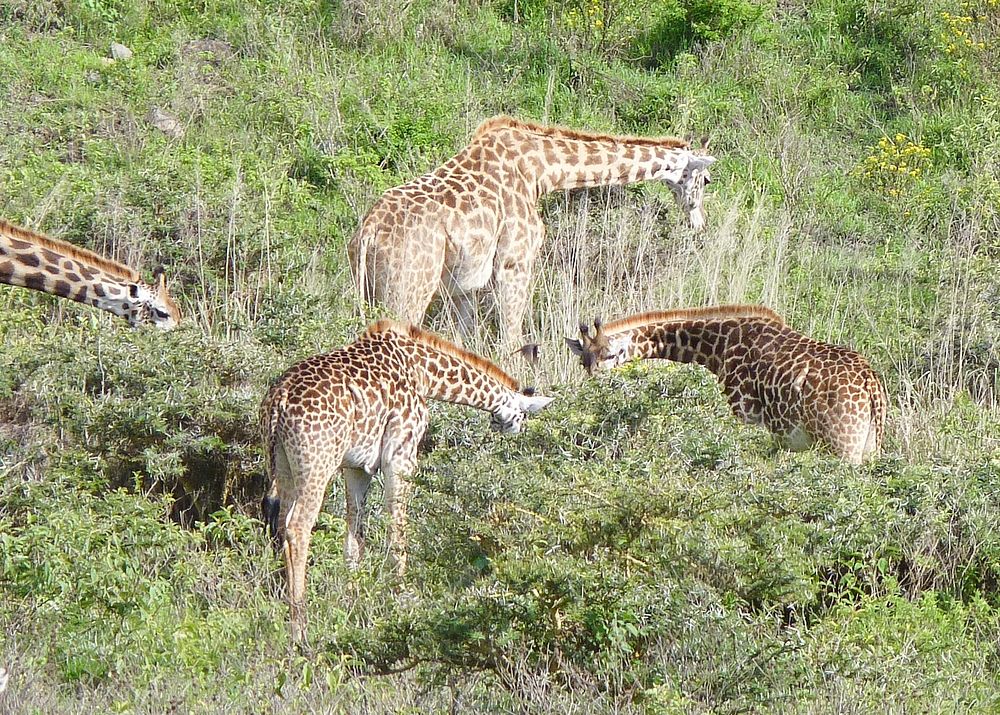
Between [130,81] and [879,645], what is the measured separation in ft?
29.9

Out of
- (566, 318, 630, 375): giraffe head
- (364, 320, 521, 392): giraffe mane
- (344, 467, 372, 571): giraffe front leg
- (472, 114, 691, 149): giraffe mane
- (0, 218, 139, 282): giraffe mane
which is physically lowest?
(344, 467, 372, 571): giraffe front leg

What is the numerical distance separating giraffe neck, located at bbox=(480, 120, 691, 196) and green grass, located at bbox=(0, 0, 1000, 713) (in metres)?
0.32

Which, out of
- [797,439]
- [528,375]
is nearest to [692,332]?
[528,375]

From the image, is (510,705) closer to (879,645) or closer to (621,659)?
(621,659)

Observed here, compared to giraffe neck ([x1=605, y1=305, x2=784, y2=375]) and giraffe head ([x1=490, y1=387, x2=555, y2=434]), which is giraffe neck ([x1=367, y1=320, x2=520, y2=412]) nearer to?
giraffe head ([x1=490, y1=387, x2=555, y2=434])

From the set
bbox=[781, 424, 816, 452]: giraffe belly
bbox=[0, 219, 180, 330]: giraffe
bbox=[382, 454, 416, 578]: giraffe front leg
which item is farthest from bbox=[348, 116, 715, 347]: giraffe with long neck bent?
bbox=[781, 424, 816, 452]: giraffe belly

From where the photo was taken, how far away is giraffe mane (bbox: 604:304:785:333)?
10.3 m

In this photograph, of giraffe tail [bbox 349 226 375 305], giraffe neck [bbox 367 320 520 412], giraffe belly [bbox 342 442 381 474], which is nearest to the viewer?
giraffe belly [bbox 342 442 381 474]

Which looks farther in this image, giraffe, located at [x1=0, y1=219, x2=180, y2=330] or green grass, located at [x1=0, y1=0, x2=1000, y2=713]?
giraffe, located at [x1=0, y1=219, x2=180, y2=330]

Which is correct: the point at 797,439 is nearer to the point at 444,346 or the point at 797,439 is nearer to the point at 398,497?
the point at 444,346

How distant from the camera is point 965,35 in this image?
14.8 m

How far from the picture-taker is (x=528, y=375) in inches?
422

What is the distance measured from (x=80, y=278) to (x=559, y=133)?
3873mm

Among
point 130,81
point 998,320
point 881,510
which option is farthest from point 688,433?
point 130,81
